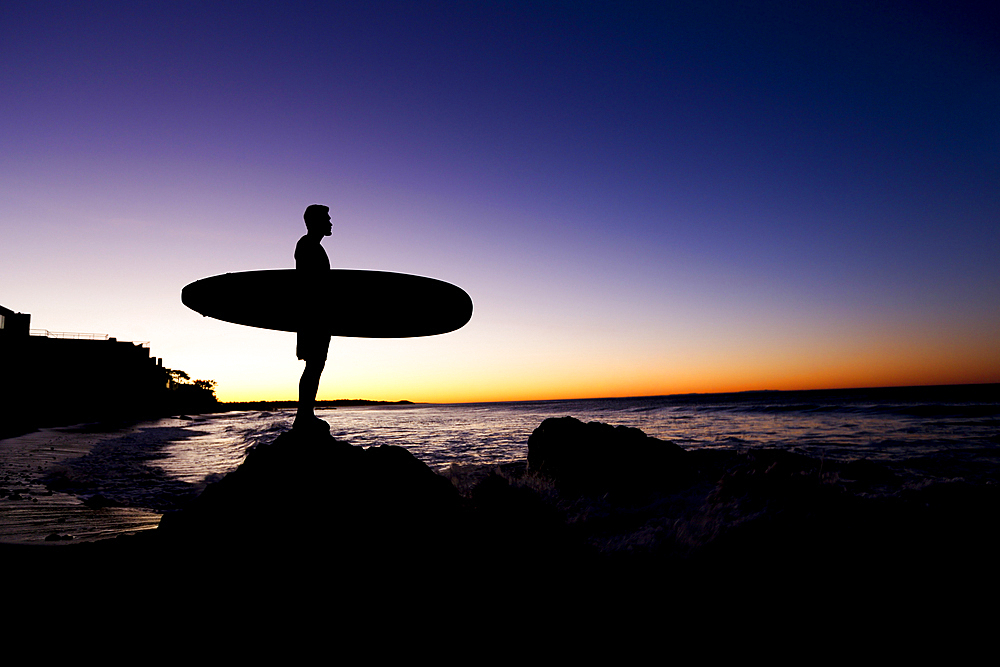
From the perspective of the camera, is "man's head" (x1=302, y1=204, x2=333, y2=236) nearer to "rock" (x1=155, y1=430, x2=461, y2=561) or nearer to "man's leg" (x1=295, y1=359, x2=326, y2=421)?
"man's leg" (x1=295, y1=359, x2=326, y2=421)

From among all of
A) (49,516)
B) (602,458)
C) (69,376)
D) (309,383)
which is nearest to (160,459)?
(49,516)

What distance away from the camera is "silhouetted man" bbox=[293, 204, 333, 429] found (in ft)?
15.4

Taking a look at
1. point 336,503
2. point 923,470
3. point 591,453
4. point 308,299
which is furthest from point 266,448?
point 923,470

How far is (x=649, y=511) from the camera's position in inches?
231

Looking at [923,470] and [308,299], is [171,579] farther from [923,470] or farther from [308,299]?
[923,470]

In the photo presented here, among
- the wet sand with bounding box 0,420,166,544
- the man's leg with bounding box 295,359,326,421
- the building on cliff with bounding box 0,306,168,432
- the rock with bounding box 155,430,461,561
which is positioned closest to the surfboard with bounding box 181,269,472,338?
the man's leg with bounding box 295,359,326,421

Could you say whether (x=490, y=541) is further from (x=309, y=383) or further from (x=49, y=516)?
(x=49, y=516)

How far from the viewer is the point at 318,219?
4.82 m

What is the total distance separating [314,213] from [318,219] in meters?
0.08

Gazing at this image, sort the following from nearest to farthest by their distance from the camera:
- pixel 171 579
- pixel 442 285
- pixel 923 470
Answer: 1. pixel 171 579
2. pixel 442 285
3. pixel 923 470

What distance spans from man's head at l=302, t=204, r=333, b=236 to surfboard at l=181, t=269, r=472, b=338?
454 millimetres

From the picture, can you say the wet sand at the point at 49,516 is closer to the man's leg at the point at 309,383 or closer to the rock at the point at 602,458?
the man's leg at the point at 309,383

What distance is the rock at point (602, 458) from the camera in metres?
7.26

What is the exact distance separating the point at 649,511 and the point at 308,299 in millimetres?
4976
